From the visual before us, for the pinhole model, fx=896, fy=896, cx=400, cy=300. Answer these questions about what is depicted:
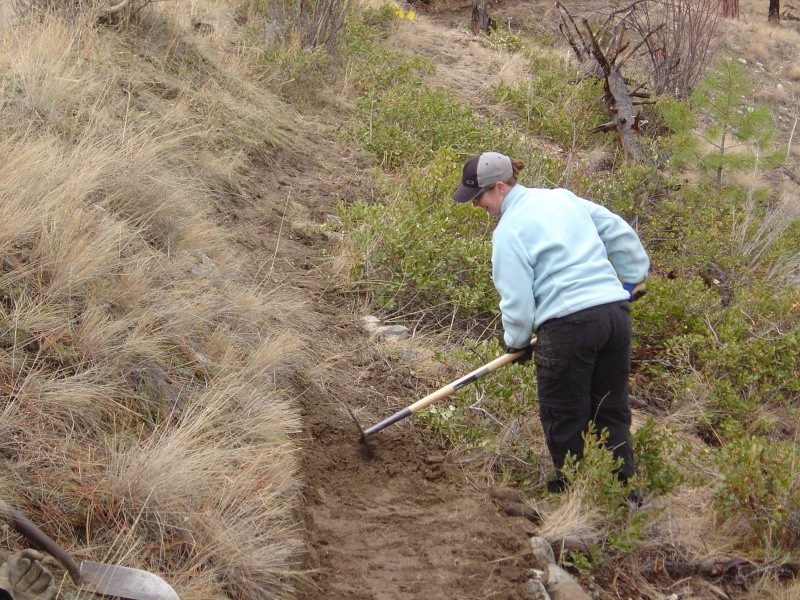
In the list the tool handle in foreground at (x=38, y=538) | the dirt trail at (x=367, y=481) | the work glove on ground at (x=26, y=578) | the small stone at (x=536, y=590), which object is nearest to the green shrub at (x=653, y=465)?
the dirt trail at (x=367, y=481)

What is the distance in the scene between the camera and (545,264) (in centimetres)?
427

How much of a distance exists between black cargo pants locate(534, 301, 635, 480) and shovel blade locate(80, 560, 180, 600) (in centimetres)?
210

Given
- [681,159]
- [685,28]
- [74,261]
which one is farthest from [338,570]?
[685,28]

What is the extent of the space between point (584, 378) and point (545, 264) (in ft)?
1.92

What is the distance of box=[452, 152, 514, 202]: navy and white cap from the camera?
14.4 feet

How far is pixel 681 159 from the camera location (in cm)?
923

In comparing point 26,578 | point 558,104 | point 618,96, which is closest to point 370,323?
point 26,578

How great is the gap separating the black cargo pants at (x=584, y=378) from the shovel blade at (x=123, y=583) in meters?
2.10

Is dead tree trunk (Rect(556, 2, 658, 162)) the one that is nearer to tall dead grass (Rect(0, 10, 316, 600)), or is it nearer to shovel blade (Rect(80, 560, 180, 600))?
tall dead grass (Rect(0, 10, 316, 600))

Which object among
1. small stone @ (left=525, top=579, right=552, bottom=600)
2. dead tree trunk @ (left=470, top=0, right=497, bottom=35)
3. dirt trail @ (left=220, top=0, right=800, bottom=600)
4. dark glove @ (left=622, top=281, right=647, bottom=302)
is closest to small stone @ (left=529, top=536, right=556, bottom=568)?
dirt trail @ (left=220, top=0, right=800, bottom=600)

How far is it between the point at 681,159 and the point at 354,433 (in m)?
5.72

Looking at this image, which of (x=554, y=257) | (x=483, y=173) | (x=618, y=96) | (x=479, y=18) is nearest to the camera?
(x=554, y=257)

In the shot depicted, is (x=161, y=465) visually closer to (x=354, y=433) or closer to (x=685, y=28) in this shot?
(x=354, y=433)

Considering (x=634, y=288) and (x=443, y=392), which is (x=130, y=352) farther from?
(x=634, y=288)
